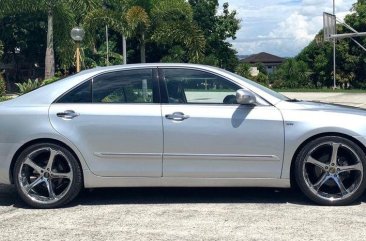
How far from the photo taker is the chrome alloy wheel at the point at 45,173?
5672 millimetres

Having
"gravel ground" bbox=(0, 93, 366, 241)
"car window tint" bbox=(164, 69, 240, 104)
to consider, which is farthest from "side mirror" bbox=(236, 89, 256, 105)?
"gravel ground" bbox=(0, 93, 366, 241)

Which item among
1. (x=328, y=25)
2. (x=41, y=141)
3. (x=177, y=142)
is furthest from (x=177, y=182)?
(x=328, y=25)

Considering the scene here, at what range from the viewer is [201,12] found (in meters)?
59.4

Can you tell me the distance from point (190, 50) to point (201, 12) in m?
34.8

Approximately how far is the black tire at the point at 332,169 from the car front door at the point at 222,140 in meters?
0.27

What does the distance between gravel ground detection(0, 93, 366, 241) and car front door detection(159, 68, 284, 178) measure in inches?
15.4

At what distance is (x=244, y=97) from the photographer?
217 inches

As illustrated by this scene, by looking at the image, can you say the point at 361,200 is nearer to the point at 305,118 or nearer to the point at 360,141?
the point at 360,141

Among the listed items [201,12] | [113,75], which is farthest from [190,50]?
[201,12]

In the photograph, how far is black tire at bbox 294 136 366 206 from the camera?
5547mm

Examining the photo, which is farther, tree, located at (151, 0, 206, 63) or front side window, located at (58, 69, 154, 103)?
tree, located at (151, 0, 206, 63)

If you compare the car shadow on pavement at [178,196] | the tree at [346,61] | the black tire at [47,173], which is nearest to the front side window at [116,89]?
the black tire at [47,173]

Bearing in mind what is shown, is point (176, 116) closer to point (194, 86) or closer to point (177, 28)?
point (194, 86)

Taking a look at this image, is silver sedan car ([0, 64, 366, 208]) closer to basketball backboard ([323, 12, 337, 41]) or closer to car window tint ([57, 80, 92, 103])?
car window tint ([57, 80, 92, 103])
